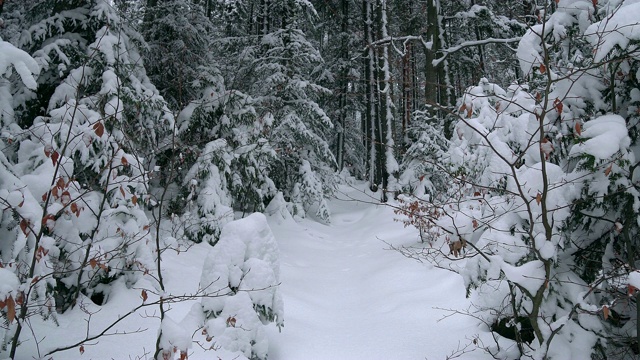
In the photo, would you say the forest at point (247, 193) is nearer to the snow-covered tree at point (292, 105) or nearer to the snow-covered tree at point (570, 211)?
the snow-covered tree at point (570, 211)

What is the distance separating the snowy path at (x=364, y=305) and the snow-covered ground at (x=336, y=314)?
0.01 metres

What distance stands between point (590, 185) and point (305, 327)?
11.7 ft

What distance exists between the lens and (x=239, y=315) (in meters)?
3.85

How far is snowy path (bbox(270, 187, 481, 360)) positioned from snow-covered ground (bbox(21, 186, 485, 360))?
12mm

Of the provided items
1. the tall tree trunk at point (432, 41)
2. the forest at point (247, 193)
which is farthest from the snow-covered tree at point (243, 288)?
the tall tree trunk at point (432, 41)

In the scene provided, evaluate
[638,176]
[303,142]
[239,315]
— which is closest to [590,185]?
[638,176]

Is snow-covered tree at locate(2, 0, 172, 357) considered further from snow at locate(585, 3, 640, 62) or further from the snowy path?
snow at locate(585, 3, 640, 62)

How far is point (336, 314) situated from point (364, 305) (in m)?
0.57

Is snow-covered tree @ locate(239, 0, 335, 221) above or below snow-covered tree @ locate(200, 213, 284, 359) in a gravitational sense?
above

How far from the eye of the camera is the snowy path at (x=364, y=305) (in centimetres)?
427

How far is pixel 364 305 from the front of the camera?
5.92 metres

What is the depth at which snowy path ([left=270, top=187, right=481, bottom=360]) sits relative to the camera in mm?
4270

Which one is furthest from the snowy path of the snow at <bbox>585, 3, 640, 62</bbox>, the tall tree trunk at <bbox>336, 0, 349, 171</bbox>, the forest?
the tall tree trunk at <bbox>336, 0, 349, 171</bbox>

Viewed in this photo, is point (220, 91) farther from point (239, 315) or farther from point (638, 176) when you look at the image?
point (638, 176)
